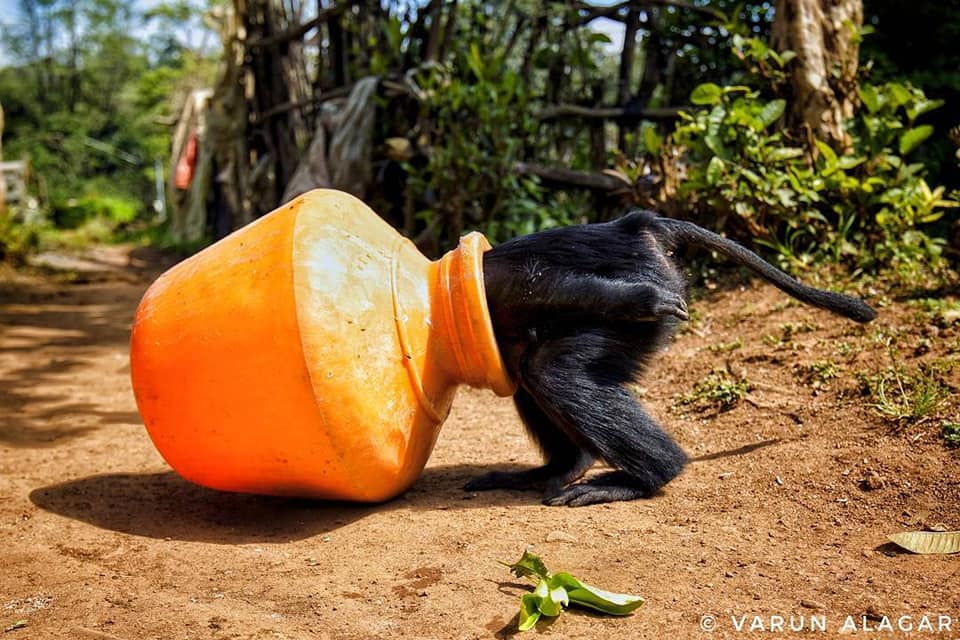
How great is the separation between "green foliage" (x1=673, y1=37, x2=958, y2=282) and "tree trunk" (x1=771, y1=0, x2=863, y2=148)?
10 centimetres

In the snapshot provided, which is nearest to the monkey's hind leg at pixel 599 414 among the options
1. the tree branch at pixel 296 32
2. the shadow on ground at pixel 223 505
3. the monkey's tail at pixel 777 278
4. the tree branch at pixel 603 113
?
the shadow on ground at pixel 223 505

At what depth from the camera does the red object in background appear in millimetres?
15281

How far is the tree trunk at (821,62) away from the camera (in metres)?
5.18

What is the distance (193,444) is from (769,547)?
1871mm

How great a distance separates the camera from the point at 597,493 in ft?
10.4

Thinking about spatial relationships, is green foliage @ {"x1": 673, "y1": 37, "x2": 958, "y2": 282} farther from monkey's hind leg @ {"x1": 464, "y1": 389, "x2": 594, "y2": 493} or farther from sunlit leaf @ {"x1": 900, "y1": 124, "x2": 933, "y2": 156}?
monkey's hind leg @ {"x1": 464, "y1": 389, "x2": 594, "y2": 493}

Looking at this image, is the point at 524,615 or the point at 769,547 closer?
the point at 524,615

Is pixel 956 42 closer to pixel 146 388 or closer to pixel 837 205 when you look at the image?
pixel 837 205

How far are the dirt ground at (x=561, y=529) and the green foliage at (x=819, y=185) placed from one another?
2.00ft

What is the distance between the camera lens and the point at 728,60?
6.40 meters

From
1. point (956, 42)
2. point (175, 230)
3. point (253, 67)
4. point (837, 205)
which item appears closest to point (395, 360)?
point (837, 205)

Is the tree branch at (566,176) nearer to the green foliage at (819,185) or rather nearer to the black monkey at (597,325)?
the green foliage at (819,185)

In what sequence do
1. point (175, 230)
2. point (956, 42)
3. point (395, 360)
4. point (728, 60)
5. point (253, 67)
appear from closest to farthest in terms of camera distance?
point (395, 360)
point (956, 42)
point (728, 60)
point (253, 67)
point (175, 230)
